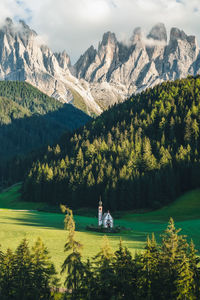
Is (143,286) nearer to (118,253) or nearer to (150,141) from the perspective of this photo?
(118,253)

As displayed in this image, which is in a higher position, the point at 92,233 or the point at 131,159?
the point at 131,159

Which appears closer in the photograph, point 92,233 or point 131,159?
point 92,233

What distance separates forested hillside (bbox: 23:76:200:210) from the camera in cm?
9975

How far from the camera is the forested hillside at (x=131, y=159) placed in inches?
3927

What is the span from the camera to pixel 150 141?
12275 cm

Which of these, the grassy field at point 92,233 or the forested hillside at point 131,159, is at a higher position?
the forested hillside at point 131,159

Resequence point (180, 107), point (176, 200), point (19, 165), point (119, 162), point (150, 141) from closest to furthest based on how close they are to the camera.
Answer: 1. point (176, 200)
2. point (119, 162)
3. point (150, 141)
4. point (180, 107)
5. point (19, 165)

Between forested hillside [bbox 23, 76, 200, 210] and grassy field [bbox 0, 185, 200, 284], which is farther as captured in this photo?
forested hillside [bbox 23, 76, 200, 210]

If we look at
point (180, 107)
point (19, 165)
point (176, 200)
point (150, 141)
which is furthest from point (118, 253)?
point (19, 165)

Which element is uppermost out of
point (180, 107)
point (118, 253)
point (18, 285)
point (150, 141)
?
point (180, 107)

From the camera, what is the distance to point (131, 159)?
110 m

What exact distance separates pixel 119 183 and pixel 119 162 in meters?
11.8

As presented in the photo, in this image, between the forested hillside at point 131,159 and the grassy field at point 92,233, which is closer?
the grassy field at point 92,233

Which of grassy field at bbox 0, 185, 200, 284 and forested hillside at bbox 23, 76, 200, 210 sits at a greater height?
forested hillside at bbox 23, 76, 200, 210
